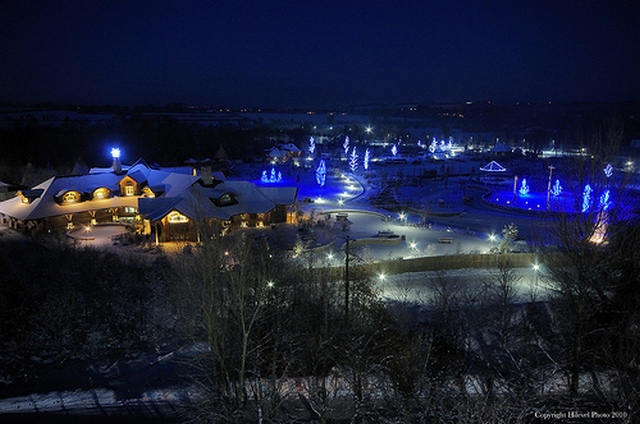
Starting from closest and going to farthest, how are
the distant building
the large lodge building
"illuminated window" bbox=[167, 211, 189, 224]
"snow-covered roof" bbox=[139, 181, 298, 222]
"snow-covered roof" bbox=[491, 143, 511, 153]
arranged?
"illuminated window" bbox=[167, 211, 189, 224] → "snow-covered roof" bbox=[139, 181, 298, 222] → the large lodge building → the distant building → "snow-covered roof" bbox=[491, 143, 511, 153]

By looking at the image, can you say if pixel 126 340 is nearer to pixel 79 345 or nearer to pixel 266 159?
pixel 79 345

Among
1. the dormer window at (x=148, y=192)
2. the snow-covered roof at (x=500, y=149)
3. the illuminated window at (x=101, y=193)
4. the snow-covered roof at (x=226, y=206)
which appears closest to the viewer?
the snow-covered roof at (x=226, y=206)

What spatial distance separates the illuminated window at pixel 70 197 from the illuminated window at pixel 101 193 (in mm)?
1271

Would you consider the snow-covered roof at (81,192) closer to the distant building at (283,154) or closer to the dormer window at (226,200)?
the dormer window at (226,200)

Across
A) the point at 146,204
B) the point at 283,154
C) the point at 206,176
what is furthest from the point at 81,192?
the point at 283,154

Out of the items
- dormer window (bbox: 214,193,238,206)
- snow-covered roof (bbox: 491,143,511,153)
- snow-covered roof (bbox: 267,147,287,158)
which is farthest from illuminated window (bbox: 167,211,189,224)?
snow-covered roof (bbox: 491,143,511,153)

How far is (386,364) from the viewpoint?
1442 centimetres

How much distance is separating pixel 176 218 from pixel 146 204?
10.8ft

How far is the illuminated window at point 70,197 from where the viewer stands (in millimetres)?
31797

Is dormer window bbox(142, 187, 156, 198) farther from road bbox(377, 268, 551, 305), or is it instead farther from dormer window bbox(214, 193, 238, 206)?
road bbox(377, 268, 551, 305)

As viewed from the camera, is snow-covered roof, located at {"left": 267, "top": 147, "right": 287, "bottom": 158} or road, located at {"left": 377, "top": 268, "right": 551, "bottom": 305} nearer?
road, located at {"left": 377, "top": 268, "right": 551, "bottom": 305}

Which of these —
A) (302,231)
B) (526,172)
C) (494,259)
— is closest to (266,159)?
(526,172)

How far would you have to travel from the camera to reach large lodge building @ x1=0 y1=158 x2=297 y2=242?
28.6 meters

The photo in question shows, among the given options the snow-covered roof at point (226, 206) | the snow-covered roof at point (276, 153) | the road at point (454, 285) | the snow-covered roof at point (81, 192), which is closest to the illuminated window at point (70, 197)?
the snow-covered roof at point (81, 192)
